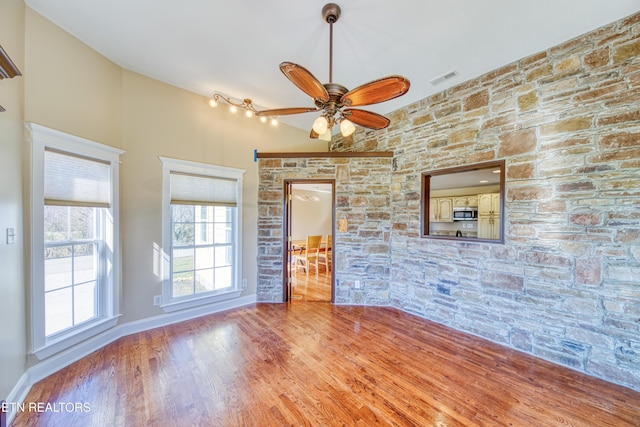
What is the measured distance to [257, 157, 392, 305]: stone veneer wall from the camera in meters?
3.93

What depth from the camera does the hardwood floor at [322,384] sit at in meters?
1.80

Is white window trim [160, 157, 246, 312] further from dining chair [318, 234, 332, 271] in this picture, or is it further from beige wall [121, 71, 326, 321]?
dining chair [318, 234, 332, 271]

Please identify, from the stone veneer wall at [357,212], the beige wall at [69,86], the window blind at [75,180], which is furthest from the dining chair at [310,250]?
the beige wall at [69,86]

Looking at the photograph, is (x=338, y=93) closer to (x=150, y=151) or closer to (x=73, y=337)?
(x=150, y=151)

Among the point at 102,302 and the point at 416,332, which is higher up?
the point at 102,302

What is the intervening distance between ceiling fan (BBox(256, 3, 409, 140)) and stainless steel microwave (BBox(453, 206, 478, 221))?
562 centimetres

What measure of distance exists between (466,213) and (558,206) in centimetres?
468

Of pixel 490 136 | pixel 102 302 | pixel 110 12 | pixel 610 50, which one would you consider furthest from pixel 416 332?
pixel 110 12

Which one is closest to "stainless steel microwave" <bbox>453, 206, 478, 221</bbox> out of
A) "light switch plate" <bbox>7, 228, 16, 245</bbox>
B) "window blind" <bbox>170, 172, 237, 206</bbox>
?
"window blind" <bbox>170, 172, 237, 206</bbox>

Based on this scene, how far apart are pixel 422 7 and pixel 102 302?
4.37 metres

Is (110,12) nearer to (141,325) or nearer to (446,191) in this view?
(141,325)

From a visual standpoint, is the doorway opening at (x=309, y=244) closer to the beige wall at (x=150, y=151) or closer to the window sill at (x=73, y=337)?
the beige wall at (x=150, y=151)

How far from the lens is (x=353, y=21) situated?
2244 mm

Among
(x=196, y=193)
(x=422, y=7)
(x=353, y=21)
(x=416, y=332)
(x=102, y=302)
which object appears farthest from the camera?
(x=196, y=193)
